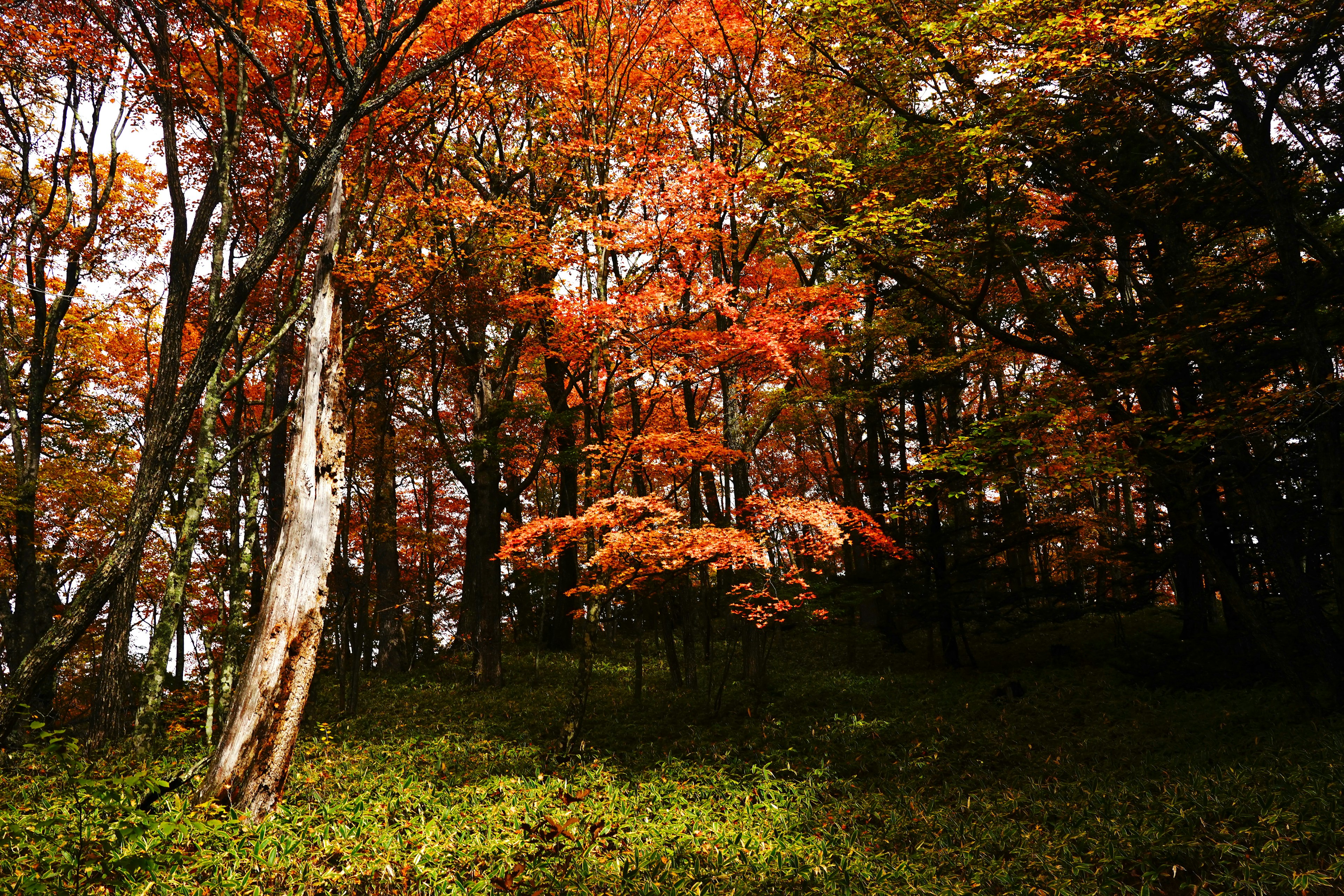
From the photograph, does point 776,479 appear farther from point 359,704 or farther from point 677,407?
point 359,704

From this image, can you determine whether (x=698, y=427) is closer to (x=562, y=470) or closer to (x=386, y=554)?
(x=562, y=470)

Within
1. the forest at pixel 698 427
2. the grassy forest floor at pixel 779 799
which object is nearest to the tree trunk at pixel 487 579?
the forest at pixel 698 427

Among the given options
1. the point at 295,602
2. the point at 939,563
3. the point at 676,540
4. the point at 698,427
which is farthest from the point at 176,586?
the point at 939,563

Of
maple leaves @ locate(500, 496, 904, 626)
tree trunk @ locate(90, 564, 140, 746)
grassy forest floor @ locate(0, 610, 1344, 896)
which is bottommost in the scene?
grassy forest floor @ locate(0, 610, 1344, 896)

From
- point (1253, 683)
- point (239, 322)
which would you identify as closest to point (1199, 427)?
point (1253, 683)

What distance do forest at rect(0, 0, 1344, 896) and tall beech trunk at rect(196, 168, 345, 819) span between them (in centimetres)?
4

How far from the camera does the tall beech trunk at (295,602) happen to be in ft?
20.1

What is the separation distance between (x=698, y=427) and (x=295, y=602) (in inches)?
401

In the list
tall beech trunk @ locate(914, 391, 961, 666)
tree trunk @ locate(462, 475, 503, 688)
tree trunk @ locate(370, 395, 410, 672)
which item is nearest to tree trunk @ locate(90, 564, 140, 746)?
tree trunk @ locate(462, 475, 503, 688)

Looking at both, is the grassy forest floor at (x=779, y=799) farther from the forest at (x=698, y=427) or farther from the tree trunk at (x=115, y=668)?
the tree trunk at (x=115, y=668)

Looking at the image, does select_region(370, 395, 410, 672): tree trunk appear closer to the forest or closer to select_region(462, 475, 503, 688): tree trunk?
the forest

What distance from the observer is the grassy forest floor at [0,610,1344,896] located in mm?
5180

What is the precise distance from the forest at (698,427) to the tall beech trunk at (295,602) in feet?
0.13

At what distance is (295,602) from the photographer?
645 centimetres
